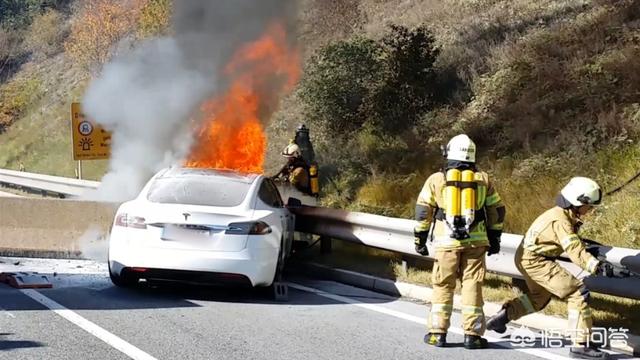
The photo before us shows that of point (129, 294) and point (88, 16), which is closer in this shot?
point (129, 294)

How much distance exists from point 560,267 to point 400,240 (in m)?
2.66

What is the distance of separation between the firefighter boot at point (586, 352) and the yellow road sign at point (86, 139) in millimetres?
15664

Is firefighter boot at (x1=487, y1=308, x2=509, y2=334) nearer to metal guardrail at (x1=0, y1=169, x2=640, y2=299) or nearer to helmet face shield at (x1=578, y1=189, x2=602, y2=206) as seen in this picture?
metal guardrail at (x1=0, y1=169, x2=640, y2=299)

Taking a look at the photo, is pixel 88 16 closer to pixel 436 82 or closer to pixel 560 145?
pixel 436 82

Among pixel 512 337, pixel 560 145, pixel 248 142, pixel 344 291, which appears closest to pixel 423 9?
pixel 248 142

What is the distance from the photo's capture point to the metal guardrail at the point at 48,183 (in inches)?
808

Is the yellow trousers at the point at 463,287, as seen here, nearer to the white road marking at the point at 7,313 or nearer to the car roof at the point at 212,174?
the car roof at the point at 212,174

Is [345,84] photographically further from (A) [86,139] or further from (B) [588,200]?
(B) [588,200]

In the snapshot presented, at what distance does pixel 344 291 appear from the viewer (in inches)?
335

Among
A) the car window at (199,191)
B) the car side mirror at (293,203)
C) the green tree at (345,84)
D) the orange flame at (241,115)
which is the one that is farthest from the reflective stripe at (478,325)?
the orange flame at (241,115)

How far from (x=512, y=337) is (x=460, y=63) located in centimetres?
1139

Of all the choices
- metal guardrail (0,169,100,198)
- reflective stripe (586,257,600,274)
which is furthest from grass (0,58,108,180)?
reflective stripe (586,257,600,274)

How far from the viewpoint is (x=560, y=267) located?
5973 millimetres

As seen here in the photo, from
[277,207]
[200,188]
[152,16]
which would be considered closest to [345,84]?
[277,207]
